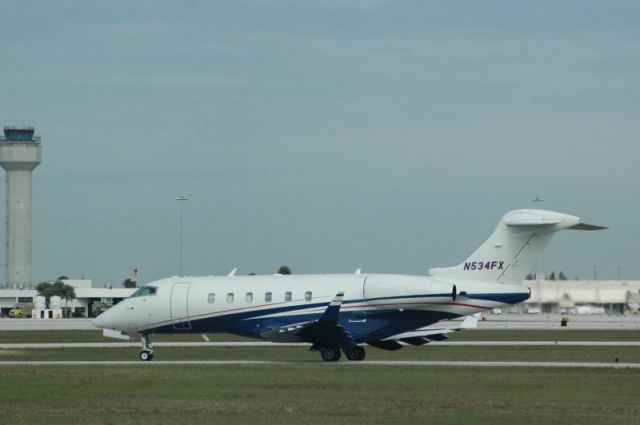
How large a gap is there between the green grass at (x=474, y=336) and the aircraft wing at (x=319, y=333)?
62.0ft

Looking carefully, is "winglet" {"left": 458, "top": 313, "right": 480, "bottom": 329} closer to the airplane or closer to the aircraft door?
the airplane

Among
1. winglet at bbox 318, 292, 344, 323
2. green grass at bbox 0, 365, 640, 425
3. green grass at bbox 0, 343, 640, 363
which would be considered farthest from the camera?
green grass at bbox 0, 343, 640, 363

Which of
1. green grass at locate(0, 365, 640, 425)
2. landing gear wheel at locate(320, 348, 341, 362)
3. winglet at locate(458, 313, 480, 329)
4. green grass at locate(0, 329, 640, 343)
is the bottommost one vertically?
green grass at locate(0, 365, 640, 425)

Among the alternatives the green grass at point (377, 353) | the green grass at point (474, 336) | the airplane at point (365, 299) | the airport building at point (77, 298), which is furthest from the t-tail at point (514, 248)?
the airport building at point (77, 298)

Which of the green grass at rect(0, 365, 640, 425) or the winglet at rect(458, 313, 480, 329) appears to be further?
the winglet at rect(458, 313, 480, 329)

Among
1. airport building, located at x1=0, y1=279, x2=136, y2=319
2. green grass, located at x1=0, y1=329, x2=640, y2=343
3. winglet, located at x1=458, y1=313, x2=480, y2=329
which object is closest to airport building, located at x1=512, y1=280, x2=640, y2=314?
green grass, located at x1=0, y1=329, x2=640, y2=343

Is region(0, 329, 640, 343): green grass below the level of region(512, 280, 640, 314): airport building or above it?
below

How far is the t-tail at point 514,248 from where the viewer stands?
41.5m

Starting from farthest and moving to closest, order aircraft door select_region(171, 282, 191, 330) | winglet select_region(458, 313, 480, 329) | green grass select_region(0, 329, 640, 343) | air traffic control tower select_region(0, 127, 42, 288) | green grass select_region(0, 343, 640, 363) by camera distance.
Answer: air traffic control tower select_region(0, 127, 42, 288) < green grass select_region(0, 329, 640, 343) < green grass select_region(0, 343, 640, 363) < aircraft door select_region(171, 282, 191, 330) < winglet select_region(458, 313, 480, 329)

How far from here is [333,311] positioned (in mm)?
40938

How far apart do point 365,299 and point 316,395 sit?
12876 mm

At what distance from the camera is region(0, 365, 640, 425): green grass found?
82.1 feet

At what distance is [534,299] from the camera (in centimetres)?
11706

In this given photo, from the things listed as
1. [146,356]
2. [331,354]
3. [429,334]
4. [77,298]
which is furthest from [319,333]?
[77,298]
